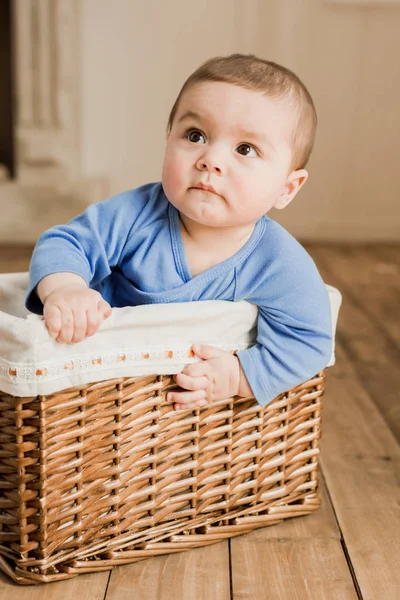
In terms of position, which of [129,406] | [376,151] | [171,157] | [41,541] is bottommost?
[376,151]

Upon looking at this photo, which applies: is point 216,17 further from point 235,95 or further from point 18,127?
point 235,95

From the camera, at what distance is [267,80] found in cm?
88

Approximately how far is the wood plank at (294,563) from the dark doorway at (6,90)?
2.52 m

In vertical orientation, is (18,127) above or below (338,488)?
below

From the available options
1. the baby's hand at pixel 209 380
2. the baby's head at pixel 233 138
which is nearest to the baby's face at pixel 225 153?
the baby's head at pixel 233 138

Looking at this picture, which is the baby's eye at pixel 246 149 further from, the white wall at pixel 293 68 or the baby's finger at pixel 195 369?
the white wall at pixel 293 68

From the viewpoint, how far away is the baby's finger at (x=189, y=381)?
83 centimetres

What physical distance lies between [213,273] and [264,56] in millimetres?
2404

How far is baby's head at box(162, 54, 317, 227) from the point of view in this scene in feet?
2.87

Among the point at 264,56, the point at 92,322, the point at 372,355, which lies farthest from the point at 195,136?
the point at 264,56

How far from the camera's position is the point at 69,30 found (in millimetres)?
2947

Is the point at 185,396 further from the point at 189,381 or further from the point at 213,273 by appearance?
the point at 213,273

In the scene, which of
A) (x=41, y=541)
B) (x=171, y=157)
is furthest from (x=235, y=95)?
(x=41, y=541)

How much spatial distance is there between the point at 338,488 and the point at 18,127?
2346 mm
